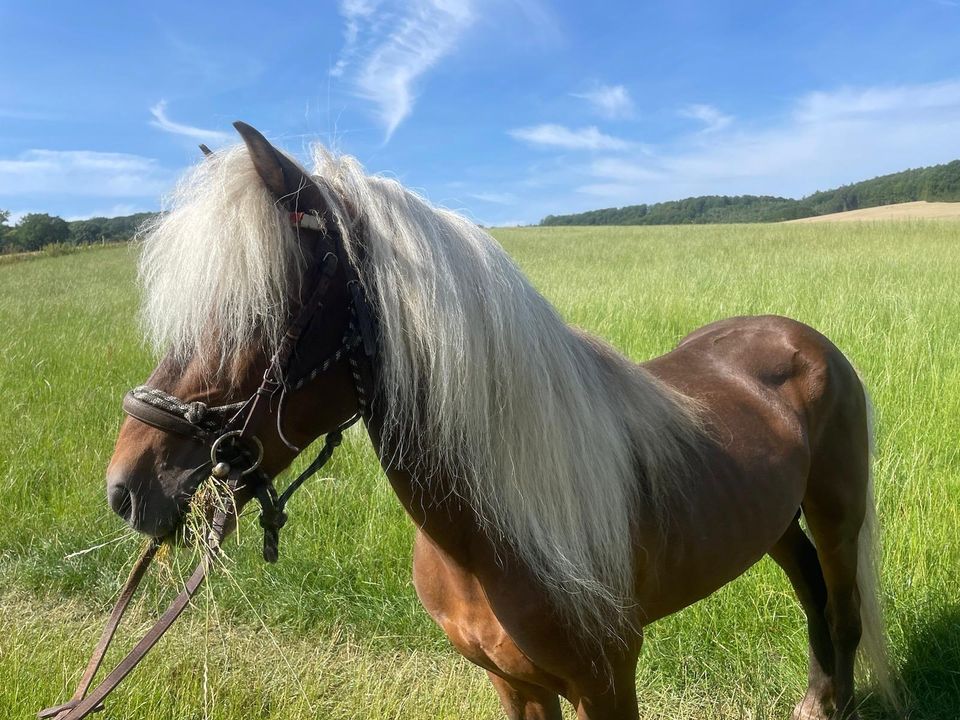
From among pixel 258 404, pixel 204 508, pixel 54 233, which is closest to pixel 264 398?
pixel 258 404

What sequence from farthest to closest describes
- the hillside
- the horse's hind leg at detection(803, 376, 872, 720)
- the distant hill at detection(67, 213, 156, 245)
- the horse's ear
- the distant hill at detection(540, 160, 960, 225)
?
the distant hill at detection(540, 160, 960, 225)
the distant hill at detection(67, 213, 156, 245)
the hillside
the horse's hind leg at detection(803, 376, 872, 720)
the horse's ear

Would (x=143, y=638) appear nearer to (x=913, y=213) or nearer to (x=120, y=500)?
(x=120, y=500)

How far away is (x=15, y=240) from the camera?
→ 46.1m

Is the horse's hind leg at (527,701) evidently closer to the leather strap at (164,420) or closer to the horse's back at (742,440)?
the horse's back at (742,440)

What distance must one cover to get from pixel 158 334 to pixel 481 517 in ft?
2.46

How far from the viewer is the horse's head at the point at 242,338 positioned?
3.56 feet

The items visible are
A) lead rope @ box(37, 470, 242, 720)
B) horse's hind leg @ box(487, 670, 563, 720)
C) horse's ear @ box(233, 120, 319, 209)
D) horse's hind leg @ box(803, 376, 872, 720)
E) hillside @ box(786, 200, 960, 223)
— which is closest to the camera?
horse's ear @ box(233, 120, 319, 209)

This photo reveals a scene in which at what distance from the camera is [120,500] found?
1.10 meters

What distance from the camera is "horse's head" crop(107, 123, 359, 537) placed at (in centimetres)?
108

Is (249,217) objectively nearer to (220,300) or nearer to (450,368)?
(220,300)

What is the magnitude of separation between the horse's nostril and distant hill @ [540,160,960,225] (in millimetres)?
58959

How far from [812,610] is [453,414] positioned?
2.16 metres

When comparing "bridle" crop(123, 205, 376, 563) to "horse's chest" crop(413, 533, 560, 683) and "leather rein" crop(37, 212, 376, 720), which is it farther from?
"horse's chest" crop(413, 533, 560, 683)

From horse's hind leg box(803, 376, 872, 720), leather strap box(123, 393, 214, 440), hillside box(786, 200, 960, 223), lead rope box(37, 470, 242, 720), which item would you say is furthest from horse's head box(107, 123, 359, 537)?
hillside box(786, 200, 960, 223)
